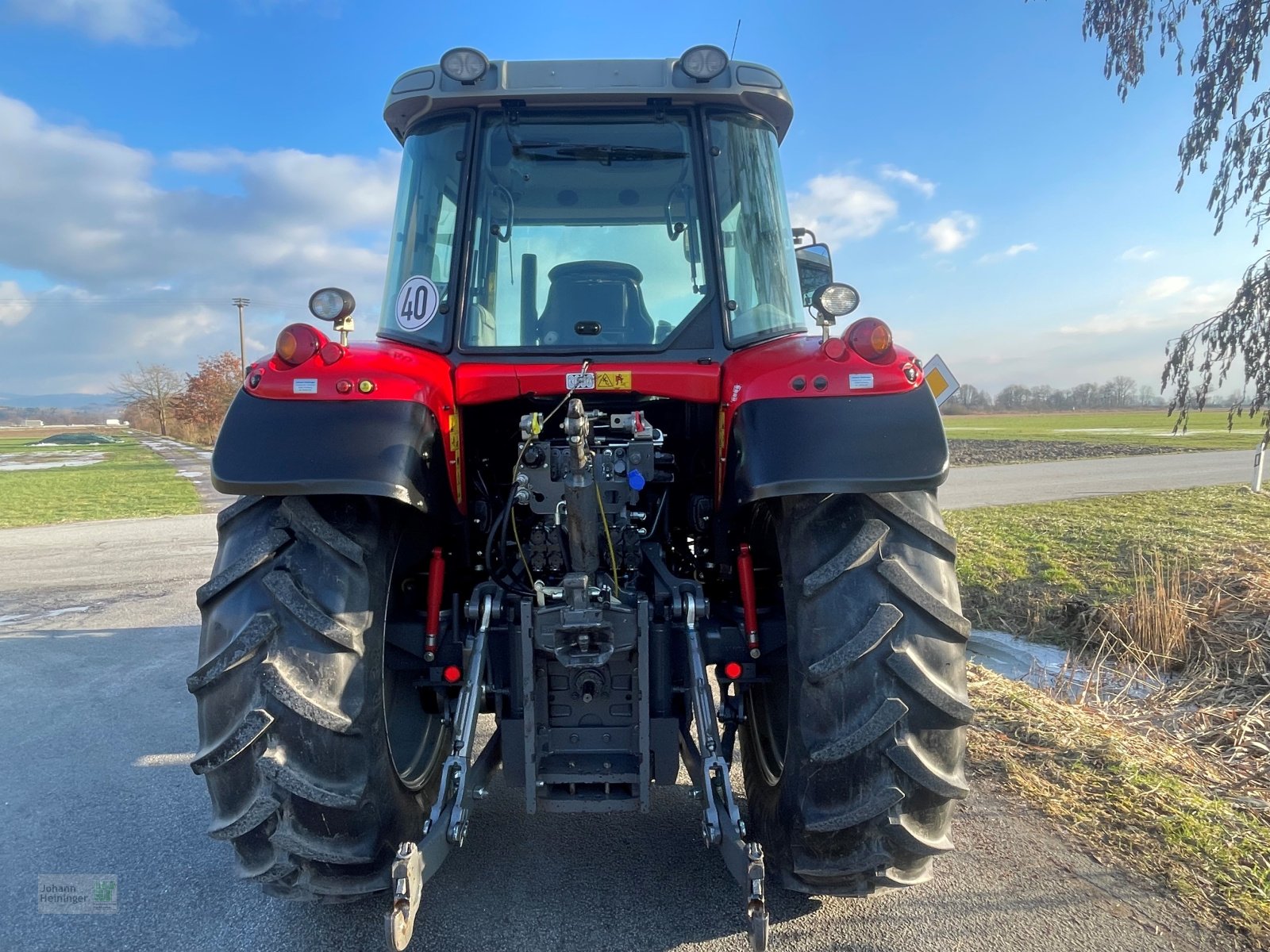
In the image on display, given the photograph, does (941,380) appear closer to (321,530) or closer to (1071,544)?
(1071,544)

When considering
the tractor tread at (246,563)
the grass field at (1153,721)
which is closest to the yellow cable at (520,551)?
the tractor tread at (246,563)

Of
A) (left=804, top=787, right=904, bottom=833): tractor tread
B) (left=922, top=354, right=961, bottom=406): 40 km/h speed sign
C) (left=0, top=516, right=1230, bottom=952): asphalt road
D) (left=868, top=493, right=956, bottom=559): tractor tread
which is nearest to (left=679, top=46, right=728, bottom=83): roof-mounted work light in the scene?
(left=868, top=493, right=956, bottom=559): tractor tread

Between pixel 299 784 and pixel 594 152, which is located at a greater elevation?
pixel 594 152

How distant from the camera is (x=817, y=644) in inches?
→ 85.7

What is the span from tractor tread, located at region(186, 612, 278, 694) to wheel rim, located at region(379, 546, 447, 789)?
0.44 meters

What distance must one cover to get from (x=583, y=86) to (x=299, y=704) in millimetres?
2167

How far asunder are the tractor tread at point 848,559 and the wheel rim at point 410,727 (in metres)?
1.26

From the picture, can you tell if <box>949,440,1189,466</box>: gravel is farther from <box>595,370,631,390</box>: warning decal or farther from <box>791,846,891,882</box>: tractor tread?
<box>791,846,891,882</box>: tractor tread

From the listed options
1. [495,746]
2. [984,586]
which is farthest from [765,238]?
[984,586]

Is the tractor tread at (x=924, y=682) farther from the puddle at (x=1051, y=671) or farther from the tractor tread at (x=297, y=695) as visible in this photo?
the puddle at (x=1051, y=671)

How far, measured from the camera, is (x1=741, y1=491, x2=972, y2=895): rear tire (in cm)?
212

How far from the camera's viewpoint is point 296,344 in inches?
93.8

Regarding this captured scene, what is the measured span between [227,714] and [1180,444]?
1295 inches

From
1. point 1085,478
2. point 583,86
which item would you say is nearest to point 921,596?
point 583,86
